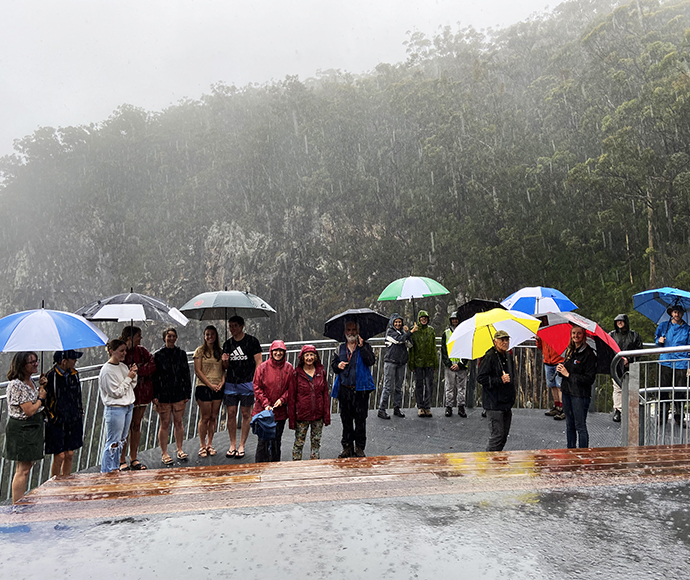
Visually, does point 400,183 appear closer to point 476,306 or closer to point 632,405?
point 476,306

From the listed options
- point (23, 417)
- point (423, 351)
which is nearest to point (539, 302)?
point (423, 351)

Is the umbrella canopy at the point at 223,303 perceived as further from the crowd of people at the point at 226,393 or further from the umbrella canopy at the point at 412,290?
the umbrella canopy at the point at 412,290

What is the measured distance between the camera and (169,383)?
6.30 meters

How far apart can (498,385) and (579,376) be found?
903 millimetres

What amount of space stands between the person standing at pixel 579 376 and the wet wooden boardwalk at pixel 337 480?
3.73 feet

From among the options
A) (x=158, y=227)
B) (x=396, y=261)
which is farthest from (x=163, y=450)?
(x=158, y=227)

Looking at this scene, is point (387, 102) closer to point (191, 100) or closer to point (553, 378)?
point (191, 100)

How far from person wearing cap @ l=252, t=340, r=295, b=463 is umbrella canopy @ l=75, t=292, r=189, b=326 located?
107 centimetres

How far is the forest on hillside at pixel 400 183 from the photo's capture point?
19359 mm

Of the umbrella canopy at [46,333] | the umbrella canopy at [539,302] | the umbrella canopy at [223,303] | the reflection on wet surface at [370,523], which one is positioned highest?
the umbrella canopy at [539,302]

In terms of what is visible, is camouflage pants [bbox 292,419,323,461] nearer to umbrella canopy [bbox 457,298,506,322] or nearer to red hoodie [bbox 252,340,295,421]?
red hoodie [bbox 252,340,295,421]

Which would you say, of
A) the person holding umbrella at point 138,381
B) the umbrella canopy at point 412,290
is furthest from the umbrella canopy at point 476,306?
the person holding umbrella at point 138,381

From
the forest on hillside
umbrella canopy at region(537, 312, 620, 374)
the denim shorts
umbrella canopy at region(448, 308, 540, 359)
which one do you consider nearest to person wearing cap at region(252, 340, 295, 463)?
umbrella canopy at region(448, 308, 540, 359)

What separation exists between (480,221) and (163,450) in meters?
20.3
